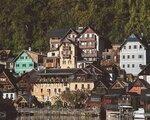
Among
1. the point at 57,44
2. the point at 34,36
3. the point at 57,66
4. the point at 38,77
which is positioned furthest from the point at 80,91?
the point at 34,36

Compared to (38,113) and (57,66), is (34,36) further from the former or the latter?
(38,113)

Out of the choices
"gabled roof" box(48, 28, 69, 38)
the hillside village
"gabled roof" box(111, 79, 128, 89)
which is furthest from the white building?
"gabled roof" box(48, 28, 69, 38)

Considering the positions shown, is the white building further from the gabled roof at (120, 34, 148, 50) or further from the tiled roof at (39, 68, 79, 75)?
the tiled roof at (39, 68, 79, 75)

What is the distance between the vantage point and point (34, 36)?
104062mm

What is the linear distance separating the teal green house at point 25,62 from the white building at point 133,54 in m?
14.9

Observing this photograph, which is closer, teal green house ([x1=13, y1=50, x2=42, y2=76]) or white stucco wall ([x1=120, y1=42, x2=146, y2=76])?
white stucco wall ([x1=120, y1=42, x2=146, y2=76])

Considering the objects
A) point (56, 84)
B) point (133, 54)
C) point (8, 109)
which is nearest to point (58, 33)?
point (133, 54)

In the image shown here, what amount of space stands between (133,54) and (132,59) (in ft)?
2.35

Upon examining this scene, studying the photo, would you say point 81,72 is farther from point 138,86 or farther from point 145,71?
point 138,86

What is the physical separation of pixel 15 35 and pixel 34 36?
3273mm

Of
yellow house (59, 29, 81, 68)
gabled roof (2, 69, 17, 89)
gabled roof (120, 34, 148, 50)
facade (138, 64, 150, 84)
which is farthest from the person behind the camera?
yellow house (59, 29, 81, 68)

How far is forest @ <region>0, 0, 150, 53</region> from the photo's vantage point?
3730 inches

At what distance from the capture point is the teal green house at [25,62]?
91250mm

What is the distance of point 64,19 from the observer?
107 meters
